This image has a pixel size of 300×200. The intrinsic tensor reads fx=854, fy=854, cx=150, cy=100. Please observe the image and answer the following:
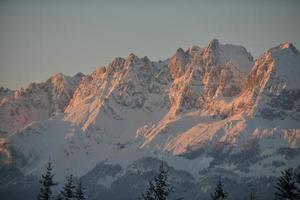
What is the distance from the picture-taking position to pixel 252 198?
123 m

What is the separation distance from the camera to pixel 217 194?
368ft

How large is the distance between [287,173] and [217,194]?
46.1ft

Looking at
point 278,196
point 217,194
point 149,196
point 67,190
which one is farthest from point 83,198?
point 278,196

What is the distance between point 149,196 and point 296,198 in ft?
67.4

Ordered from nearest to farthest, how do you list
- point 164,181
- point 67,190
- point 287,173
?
1. point 287,173
2. point 164,181
3. point 67,190

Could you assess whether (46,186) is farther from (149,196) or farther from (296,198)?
(296,198)

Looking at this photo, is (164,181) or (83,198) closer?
(164,181)

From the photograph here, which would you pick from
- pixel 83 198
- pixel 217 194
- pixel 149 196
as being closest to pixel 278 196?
pixel 217 194

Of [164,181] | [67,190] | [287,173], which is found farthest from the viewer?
[67,190]

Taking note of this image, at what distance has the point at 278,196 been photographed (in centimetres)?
10394

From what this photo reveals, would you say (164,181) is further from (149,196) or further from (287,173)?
(287,173)

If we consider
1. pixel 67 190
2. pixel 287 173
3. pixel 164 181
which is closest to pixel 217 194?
pixel 164 181

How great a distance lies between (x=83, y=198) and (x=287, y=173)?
34018 millimetres

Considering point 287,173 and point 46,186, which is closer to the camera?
point 287,173
